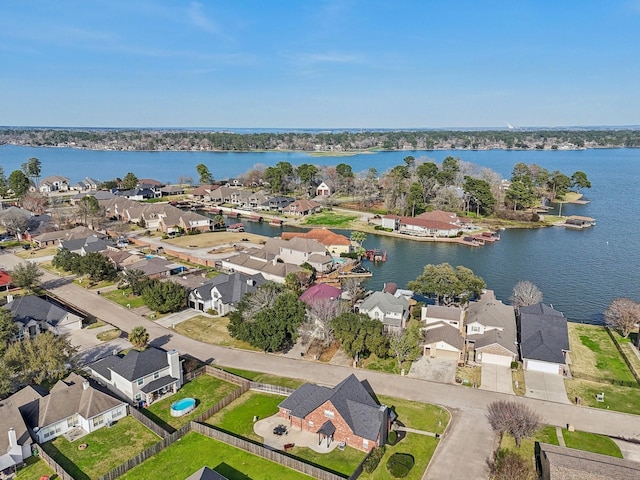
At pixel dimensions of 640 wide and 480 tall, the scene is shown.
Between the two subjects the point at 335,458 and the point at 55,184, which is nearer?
the point at 335,458

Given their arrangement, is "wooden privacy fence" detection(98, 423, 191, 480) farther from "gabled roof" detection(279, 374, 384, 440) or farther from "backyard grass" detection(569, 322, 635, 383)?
"backyard grass" detection(569, 322, 635, 383)

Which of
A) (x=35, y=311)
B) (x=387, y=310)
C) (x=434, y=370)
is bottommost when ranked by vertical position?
(x=434, y=370)

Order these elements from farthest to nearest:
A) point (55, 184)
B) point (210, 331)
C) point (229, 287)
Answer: point (55, 184)
point (229, 287)
point (210, 331)

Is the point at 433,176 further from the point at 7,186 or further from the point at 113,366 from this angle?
the point at 7,186

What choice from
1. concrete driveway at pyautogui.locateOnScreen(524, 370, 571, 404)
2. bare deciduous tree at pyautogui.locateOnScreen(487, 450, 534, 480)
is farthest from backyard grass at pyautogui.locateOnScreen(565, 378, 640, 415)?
bare deciduous tree at pyautogui.locateOnScreen(487, 450, 534, 480)

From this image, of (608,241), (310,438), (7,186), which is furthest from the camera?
(7,186)

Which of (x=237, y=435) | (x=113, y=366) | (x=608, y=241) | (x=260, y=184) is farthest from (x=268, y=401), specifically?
(x=260, y=184)

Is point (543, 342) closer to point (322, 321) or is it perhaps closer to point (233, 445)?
point (322, 321)

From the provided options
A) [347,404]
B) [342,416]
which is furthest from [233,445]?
[347,404]
